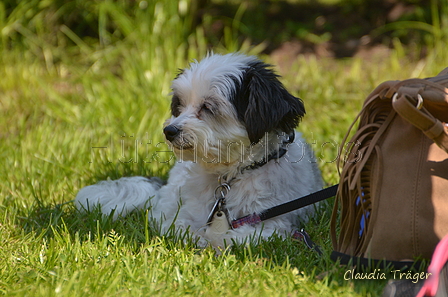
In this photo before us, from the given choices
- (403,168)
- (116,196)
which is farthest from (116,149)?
(403,168)

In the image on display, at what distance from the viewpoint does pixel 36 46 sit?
606 centimetres

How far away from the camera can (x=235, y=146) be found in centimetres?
258

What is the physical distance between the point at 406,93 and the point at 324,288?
2.65 ft

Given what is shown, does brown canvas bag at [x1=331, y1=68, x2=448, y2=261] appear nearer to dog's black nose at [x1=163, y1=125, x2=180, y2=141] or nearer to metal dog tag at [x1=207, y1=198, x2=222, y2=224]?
metal dog tag at [x1=207, y1=198, x2=222, y2=224]

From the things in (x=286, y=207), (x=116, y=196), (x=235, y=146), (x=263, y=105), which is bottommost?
(x=116, y=196)

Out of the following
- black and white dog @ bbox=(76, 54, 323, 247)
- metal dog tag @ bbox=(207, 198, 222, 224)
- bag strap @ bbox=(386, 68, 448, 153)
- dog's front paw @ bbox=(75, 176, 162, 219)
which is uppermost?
bag strap @ bbox=(386, 68, 448, 153)

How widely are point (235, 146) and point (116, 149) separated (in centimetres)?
Result: 185

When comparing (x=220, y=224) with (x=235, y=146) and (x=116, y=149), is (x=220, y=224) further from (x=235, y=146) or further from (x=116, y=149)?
(x=116, y=149)

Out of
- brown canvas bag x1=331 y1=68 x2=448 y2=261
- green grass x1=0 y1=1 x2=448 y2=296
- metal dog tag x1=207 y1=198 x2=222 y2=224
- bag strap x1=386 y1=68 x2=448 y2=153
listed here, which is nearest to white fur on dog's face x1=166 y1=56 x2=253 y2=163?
metal dog tag x1=207 y1=198 x2=222 y2=224

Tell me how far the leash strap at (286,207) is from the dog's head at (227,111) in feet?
1.09

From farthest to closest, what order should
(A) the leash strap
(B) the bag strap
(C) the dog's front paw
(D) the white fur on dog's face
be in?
(C) the dog's front paw → (D) the white fur on dog's face → (A) the leash strap → (B) the bag strap

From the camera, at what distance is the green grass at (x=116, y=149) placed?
1988 mm

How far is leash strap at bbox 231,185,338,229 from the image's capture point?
2434mm

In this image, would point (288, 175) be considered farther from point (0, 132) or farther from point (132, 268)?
point (0, 132)
